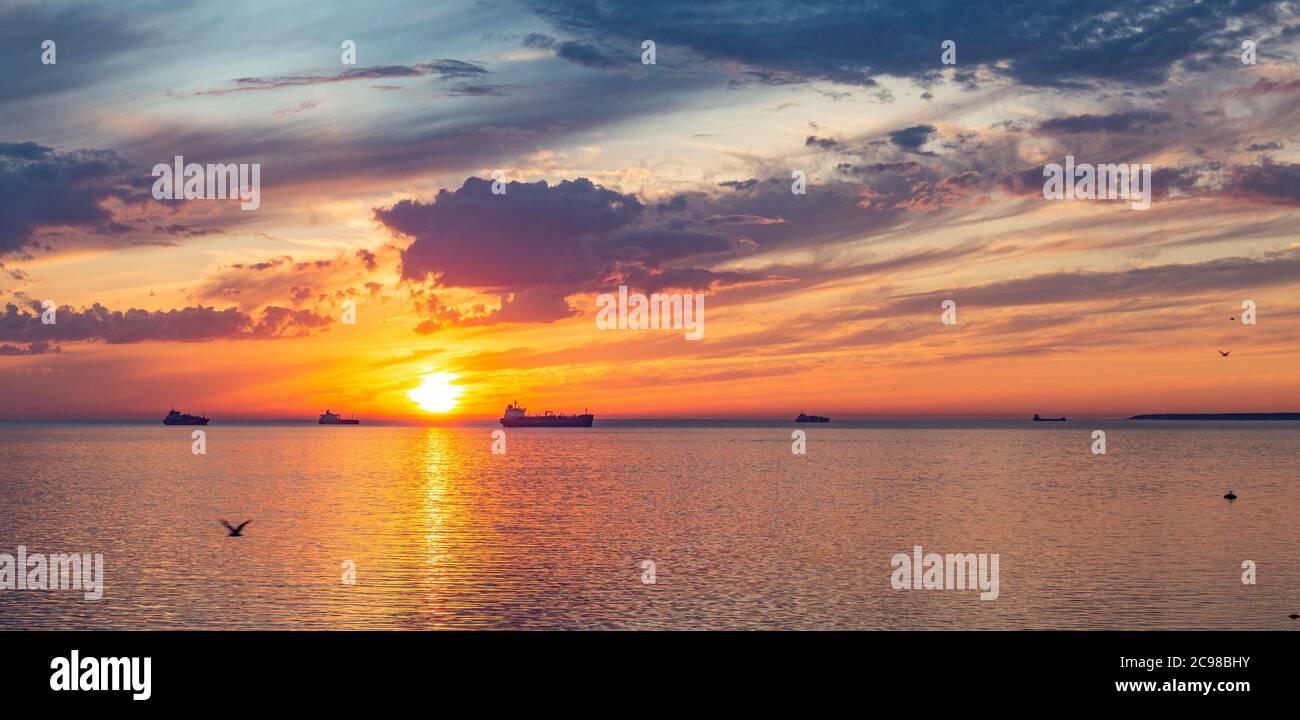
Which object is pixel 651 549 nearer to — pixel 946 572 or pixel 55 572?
pixel 946 572

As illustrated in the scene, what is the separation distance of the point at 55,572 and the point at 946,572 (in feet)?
151

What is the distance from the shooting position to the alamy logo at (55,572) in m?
48.1

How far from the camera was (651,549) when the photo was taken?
207 feet

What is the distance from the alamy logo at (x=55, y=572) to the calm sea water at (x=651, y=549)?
0.81 m

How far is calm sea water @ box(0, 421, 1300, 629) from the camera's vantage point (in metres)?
43.1
